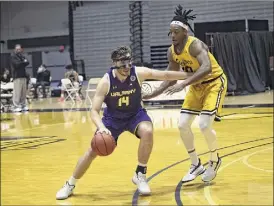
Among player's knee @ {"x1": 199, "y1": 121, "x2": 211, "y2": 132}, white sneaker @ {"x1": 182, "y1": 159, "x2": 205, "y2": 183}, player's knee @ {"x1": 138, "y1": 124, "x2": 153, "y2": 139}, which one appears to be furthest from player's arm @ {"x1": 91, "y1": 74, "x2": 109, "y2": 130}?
white sneaker @ {"x1": 182, "y1": 159, "x2": 205, "y2": 183}

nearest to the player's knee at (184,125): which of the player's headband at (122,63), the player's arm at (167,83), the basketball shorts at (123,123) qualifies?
the player's arm at (167,83)

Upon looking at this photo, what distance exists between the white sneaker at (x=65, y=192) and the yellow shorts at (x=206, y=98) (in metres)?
1.25

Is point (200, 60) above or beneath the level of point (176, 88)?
above

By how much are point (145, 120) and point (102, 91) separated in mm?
460

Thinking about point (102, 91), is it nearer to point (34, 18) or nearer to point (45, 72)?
point (45, 72)

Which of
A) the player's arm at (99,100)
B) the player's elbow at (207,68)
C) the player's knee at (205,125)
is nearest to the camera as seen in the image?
the player's arm at (99,100)

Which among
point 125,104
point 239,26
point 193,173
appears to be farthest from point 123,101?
point 239,26

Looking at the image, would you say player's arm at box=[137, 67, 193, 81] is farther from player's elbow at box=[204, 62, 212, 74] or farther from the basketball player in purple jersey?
player's elbow at box=[204, 62, 212, 74]

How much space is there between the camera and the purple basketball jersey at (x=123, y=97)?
4.26m

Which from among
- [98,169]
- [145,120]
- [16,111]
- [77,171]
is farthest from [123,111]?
[16,111]

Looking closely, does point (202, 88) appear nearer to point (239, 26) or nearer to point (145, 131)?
point (145, 131)

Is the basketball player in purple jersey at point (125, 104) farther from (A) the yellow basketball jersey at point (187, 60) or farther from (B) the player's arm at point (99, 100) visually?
(A) the yellow basketball jersey at point (187, 60)

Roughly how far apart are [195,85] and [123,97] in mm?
787

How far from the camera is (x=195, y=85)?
4750mm
